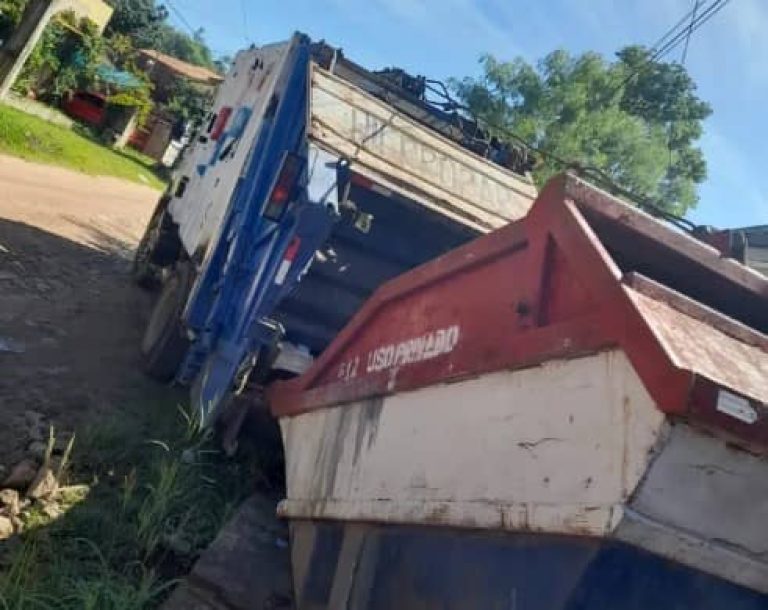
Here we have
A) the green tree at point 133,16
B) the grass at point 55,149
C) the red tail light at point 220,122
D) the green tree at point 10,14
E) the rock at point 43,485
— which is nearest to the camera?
the rock at point 43,485

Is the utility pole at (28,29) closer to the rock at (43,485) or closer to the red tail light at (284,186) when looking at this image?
the red tail light at (284,186)

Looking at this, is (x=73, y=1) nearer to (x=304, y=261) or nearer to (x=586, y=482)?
(x=304, y=261)

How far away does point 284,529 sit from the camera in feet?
11.7

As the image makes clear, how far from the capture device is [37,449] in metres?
3.76

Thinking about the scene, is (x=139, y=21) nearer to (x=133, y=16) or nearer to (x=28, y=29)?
(x=133, y=16)

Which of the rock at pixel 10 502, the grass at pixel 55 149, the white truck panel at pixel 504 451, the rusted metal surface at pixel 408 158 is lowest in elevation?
the rock at pixel 10 502

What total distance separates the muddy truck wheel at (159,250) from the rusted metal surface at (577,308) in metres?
5.06

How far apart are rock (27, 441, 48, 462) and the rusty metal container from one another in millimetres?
1573

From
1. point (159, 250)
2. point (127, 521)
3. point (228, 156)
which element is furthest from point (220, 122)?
point (127, 521)

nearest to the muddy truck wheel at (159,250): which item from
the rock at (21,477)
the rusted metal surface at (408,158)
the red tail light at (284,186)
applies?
the rusted metal surface at (408,158)

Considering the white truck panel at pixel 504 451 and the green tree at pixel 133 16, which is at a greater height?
→ the green tree at pixel 133 16

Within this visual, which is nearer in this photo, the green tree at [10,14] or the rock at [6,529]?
the rock at [6,529]

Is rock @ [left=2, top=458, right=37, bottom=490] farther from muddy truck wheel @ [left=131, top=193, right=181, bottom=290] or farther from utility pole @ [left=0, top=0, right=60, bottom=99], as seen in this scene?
utility pole @ [left=0, top=0, right=60, bottom=99]

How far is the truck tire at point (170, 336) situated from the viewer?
5.11 meters
